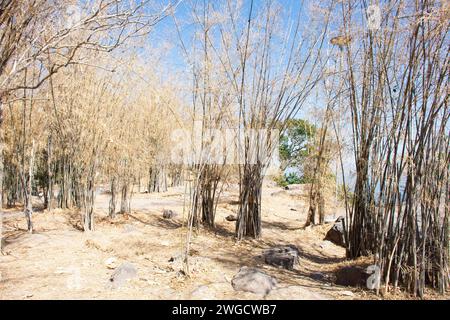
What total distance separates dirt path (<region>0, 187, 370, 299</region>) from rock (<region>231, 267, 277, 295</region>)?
0.20 ft

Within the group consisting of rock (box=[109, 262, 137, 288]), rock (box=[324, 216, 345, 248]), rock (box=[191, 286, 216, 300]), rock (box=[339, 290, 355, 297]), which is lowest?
rock (box=[324, 216, 345, 248])

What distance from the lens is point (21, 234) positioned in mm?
4668

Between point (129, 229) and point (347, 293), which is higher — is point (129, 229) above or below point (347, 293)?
below

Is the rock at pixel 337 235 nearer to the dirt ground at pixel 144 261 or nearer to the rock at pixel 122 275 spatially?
the dirt ground at pixel 144 261

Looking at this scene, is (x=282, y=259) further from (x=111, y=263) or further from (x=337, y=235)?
(x=337, y=235)

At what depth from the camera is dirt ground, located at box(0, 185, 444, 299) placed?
8.58 ft

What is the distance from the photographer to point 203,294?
8.35ft

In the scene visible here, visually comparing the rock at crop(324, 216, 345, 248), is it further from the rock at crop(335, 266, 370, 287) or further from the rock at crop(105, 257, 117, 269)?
the rock at crop(105, 257, 117, 269)

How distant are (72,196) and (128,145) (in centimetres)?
255

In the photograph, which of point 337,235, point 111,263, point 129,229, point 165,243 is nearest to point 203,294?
point 111,263

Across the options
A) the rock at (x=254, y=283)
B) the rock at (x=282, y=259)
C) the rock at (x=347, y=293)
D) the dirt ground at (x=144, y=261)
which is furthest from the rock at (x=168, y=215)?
the rock at (x=347, y=293)

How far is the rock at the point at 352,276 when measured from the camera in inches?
114

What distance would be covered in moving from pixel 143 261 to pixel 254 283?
1.39 metres

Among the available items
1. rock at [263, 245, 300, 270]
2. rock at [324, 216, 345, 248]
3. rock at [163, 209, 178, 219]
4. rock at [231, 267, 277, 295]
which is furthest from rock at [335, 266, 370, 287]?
rock at [163, 209, 178, 219]
